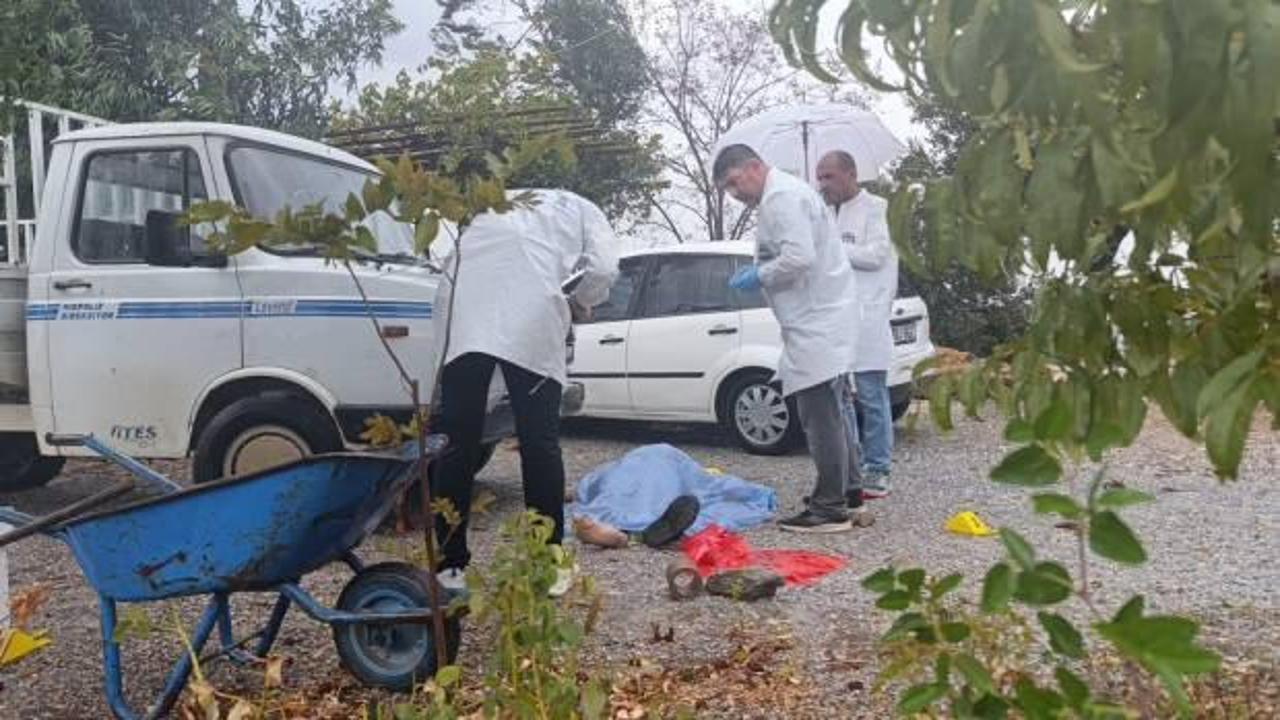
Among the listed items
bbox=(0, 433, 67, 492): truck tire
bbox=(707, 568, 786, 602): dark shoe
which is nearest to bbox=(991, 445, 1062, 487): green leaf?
bbox=(707, 568, 786, 602): dark shoe

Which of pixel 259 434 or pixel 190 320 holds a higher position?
pixel 190 320

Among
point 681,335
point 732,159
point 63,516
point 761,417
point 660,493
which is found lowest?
point 660,493

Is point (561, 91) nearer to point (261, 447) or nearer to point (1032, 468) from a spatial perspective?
point (261, 447)

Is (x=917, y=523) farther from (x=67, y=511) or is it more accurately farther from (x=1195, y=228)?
(x=1195, y=228)

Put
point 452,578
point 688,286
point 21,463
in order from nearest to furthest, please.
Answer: point 452,578, point 21,463, point 688,286

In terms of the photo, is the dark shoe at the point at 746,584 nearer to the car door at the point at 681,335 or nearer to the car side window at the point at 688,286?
the car door at the point at 681,335

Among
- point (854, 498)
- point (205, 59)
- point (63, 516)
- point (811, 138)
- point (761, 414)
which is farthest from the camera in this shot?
point (205, 59)

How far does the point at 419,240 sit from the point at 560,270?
6.84ft

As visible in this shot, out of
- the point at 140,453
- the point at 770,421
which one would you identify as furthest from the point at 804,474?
the point at 140,453

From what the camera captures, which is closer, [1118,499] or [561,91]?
[1118,499]

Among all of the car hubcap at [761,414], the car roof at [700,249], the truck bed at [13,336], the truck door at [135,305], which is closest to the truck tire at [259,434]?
the truck door at [135,305]

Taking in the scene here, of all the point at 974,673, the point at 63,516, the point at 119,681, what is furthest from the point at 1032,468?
the point at 119,681

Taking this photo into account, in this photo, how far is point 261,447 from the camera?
19.1ft

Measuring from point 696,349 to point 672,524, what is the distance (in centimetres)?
332
